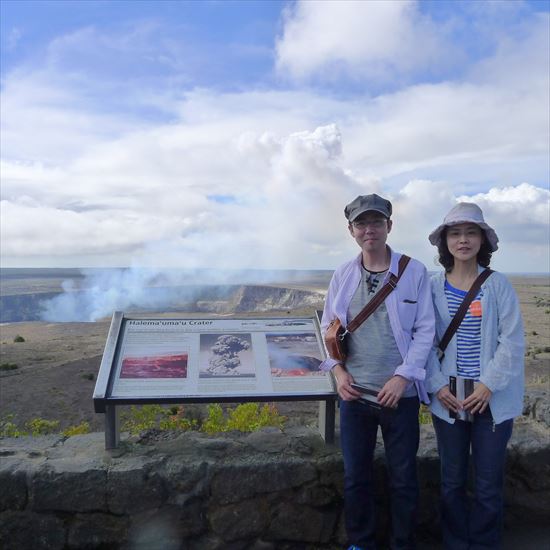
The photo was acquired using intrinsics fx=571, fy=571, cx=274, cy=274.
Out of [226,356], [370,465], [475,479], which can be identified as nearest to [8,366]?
[226,356]

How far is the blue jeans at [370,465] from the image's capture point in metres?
2.97

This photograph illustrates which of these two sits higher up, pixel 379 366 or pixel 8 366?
pixel 379 366

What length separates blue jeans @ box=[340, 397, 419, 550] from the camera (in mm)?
2973

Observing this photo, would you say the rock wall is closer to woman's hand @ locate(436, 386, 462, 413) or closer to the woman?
the woman

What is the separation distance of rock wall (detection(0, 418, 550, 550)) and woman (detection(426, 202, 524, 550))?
640mm

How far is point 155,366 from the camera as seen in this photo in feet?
11.6

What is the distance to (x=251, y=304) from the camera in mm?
64188

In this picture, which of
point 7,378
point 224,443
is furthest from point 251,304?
point 224,443

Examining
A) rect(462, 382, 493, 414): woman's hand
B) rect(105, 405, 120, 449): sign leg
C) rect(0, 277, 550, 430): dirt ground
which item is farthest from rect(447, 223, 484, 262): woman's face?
rect(0, 277, 550, 430): dirt ground

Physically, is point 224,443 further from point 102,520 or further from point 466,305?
point 466,305

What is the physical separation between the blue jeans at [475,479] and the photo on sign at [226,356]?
3.98ft

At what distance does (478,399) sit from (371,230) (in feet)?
3.27

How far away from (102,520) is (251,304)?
200ft

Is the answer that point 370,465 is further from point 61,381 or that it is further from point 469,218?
point 61,381
